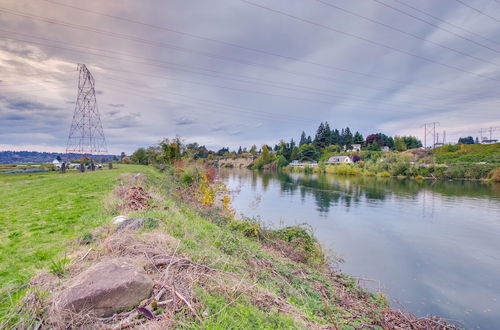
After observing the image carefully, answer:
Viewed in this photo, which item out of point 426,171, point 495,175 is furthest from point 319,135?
point 495,175

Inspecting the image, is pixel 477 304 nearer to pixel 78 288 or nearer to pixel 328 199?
pixel 78 288

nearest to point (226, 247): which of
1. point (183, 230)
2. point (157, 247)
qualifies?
point (183, 230)

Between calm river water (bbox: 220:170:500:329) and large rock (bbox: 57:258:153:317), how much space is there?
28.4 feet

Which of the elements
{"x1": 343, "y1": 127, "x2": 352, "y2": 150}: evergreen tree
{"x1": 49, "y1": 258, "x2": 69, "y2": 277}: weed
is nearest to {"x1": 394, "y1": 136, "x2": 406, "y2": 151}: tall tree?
{"x1": 343, "y1": 127, "x2": 352, "y2": 150}: evergreen tree

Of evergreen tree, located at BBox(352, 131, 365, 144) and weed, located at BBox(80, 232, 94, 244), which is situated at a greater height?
evergreen tree, located at BBox(352, 131, 365, 144)

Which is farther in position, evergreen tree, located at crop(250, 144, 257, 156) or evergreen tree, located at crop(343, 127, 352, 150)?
evergreen tree, located at crop(250, 144, 257, 156)

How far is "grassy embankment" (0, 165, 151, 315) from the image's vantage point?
4508 millimetres

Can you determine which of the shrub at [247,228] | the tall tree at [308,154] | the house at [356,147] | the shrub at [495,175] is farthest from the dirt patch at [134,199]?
the house at [356,147]

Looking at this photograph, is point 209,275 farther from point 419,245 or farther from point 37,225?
point 419,245

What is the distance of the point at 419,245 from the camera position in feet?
47.9

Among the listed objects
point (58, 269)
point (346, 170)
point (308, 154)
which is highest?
point (308, 154)

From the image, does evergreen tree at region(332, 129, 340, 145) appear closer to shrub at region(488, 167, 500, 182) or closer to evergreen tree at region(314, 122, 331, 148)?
evergreen tree at region(314, 122, 331, 148)

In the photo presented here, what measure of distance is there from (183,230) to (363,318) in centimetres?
499

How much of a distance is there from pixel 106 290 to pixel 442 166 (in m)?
69.1
